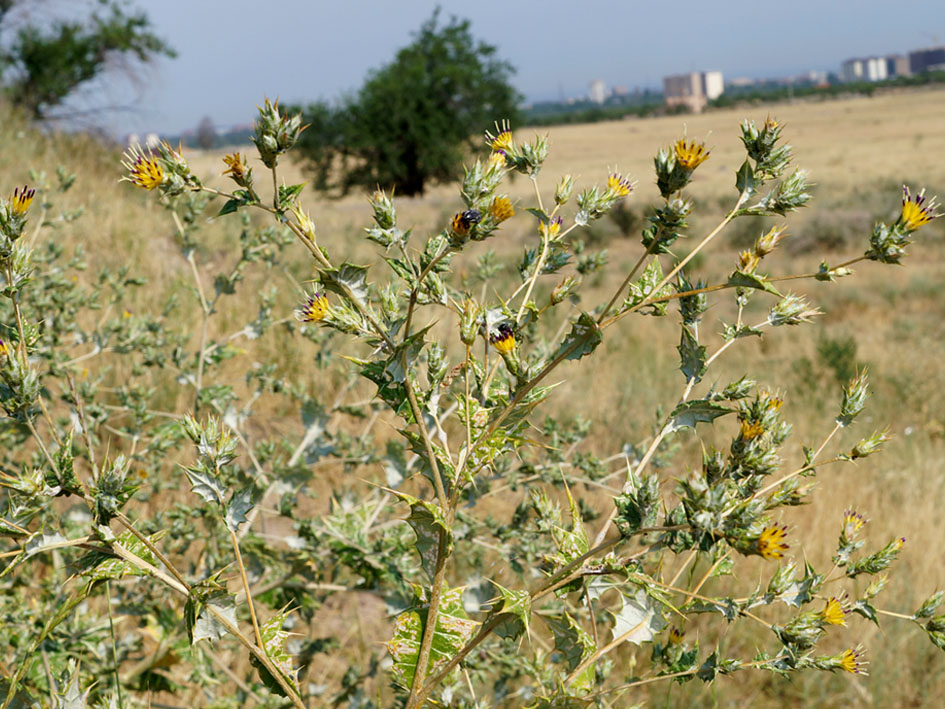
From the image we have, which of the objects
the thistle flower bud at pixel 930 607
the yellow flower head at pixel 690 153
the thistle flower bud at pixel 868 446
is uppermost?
the yellow flower head at pixel 690 153

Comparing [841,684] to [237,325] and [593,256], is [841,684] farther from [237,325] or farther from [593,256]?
[237,325]

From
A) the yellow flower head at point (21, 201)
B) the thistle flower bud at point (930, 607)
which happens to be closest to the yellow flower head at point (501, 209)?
the yellow flower head at point (21, 201)

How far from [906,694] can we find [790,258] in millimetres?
15711

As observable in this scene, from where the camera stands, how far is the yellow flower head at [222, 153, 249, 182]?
0.91 m

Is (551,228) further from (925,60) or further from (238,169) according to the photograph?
(925,60)

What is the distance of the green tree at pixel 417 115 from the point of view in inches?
957

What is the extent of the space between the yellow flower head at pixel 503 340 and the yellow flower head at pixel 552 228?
0.17 metres

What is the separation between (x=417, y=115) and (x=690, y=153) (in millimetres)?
24374

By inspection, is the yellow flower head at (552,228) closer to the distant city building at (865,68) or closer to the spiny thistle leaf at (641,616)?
the spiny thistle leaf at (641,616)

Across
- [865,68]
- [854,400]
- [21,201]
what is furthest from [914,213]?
[865,68]

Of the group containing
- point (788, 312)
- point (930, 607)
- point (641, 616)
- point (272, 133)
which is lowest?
point (930, 607)

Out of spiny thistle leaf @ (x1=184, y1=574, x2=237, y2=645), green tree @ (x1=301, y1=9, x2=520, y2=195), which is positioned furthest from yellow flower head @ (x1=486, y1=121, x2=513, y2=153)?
green tree @ (x1=301, y1=9, x2=520, y2=195)

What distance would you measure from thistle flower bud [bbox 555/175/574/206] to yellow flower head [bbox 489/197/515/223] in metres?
0.12

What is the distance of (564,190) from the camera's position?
Result: 1.17m
